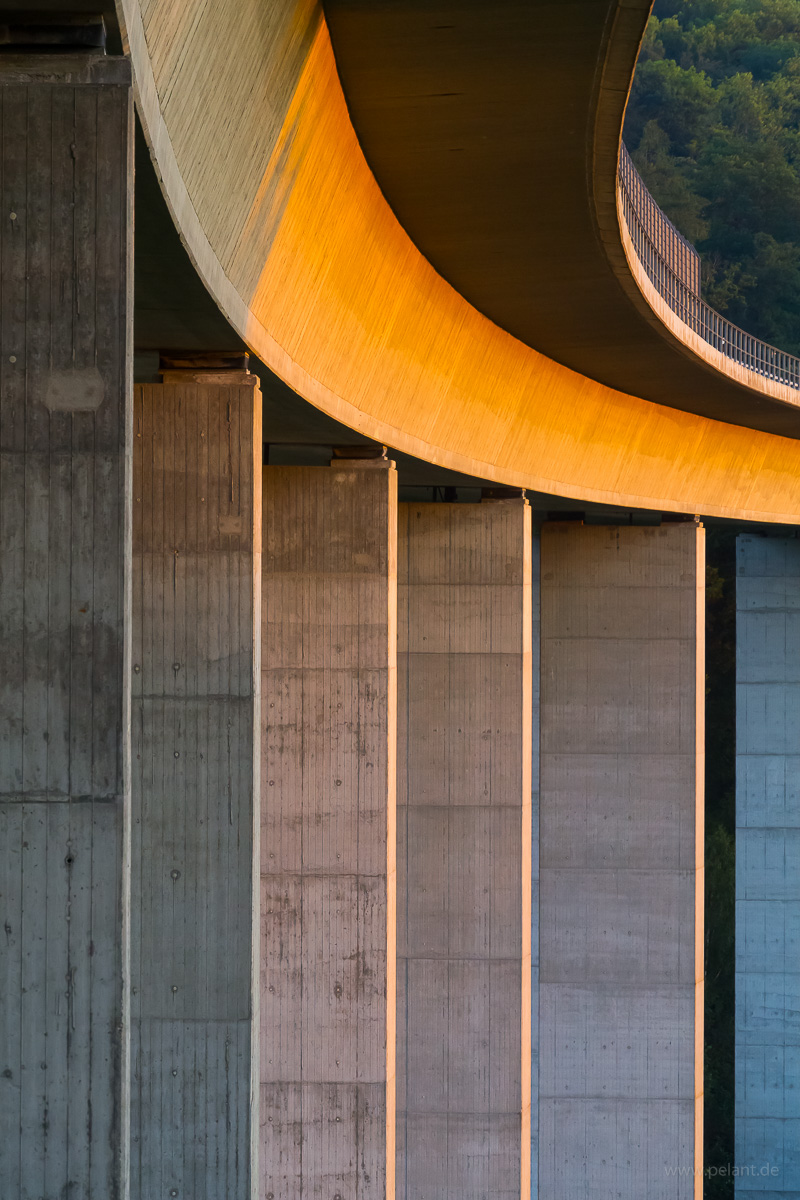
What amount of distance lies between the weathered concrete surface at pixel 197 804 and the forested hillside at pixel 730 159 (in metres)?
46.8

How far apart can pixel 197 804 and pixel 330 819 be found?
186 inches

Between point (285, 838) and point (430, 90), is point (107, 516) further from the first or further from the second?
point (285, 838)

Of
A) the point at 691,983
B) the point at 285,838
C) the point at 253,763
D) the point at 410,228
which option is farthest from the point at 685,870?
the point at 253,763

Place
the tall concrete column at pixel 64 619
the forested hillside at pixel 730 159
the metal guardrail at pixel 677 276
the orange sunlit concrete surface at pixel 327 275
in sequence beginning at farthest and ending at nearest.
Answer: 1. the forested hillside at pixel 730 159
2. the metal guardrail at pixel 677 276
3. the orange sunlit concrete surface at pixel 327 275
4. the tall concrete column at pixel 64 619

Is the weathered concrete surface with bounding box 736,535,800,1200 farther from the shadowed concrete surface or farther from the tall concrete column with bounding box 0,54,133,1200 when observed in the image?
the tall concrete column with bounding box 0,54,133,1200

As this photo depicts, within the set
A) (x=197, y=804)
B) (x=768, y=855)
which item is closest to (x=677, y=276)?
(x=197, y=804)

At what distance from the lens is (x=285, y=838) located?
44.7 ft

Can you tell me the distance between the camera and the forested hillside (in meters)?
55.5

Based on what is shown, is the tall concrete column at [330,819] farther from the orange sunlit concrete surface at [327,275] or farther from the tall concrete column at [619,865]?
the tall concrete column at [619,865]

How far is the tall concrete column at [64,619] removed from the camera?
209 inches

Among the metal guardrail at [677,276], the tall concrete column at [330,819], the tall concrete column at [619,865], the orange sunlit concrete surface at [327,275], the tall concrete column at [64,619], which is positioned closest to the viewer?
the tall concrete column at [64,619]

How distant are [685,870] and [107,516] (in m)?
18.1

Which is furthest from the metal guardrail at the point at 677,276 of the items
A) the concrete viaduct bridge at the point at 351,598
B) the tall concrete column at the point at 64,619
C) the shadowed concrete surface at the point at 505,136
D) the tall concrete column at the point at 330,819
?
the tall concrete column at the point at 64,619

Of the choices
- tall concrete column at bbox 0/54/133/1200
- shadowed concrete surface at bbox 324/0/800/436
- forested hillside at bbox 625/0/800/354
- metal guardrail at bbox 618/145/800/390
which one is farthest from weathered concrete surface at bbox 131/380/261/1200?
forested hillside at bbox 625/0/800/354
